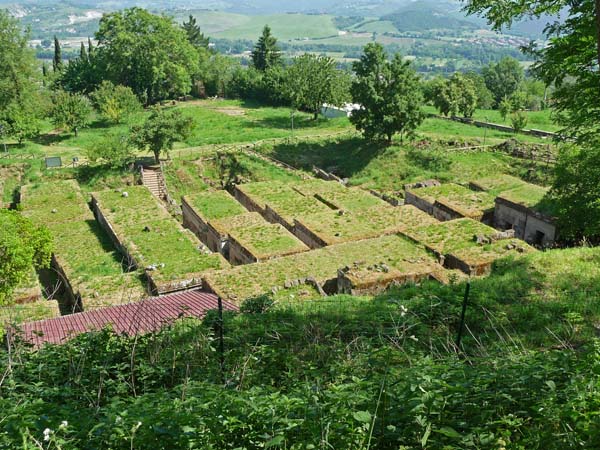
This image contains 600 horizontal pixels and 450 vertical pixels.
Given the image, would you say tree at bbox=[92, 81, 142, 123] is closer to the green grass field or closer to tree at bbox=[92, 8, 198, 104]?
tree at bbox=[92, 8, 198, 104]

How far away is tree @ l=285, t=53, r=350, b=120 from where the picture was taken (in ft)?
163

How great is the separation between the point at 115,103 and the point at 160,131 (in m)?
13.8

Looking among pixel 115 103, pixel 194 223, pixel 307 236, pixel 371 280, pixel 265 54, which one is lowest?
pixel 194 223

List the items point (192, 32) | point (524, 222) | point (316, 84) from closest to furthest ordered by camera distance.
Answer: point (524, 222)
point (316, 84)
point (192, 32)

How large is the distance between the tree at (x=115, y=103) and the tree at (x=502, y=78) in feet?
183

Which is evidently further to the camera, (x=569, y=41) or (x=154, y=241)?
(x=154, y=241)

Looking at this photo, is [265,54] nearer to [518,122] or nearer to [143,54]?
[143,54]

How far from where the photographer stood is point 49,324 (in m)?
16.4

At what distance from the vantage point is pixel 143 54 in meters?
55.1

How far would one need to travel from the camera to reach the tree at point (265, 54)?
69125mm

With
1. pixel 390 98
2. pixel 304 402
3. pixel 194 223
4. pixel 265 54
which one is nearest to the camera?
pixel 304 402

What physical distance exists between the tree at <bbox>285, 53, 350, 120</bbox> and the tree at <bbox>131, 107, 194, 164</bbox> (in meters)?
14.8

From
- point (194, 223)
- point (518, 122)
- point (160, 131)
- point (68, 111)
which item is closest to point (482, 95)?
point (518, 122)

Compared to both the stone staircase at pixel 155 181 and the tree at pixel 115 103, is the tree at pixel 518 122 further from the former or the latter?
the tree at pixel 115 103
